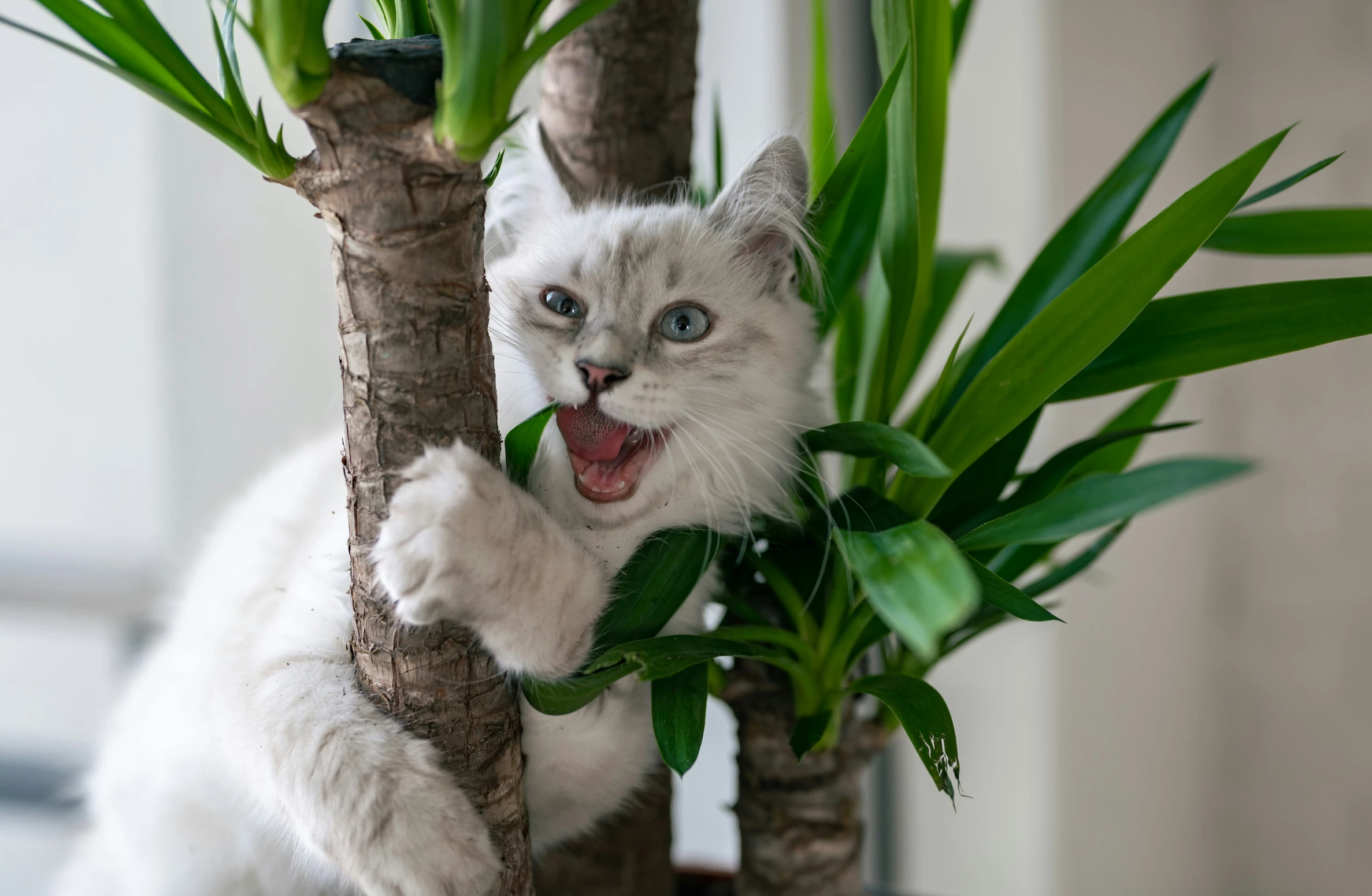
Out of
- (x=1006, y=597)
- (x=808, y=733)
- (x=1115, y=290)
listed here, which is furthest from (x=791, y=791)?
(x=1115, y=290)

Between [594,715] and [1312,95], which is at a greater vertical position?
[1312,95]

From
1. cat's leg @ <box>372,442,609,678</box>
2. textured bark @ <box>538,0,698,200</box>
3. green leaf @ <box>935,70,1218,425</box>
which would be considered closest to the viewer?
cat's leg @ <box>372,442,609,678</box>

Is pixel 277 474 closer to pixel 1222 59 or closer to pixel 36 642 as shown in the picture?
pixel 36 642

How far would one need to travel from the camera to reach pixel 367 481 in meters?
0.69

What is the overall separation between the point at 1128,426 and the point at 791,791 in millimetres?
580

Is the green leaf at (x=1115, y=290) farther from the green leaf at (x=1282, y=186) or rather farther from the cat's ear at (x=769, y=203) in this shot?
the cat's ear at (x=769, y=203)

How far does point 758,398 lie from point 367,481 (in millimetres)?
395

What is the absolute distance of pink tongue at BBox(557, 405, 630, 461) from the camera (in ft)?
2.80

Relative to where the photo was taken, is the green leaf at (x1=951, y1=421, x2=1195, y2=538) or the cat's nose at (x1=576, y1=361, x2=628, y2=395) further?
the green leaf at (x1=951, y1=421, x2=1195, y2=538)

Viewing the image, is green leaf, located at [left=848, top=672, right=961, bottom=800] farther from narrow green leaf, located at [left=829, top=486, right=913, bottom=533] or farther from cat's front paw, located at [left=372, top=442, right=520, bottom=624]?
cat's front paw, located at [left=372, top=442, right=520, bottom=624]

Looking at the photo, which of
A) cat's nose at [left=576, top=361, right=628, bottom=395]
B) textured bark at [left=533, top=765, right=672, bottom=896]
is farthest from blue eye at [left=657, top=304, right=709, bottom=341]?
textured bark at [left=533, top=765, right=672, bottom=896]

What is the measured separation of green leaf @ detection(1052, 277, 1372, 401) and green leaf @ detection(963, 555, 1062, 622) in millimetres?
232

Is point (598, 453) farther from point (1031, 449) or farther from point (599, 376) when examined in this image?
point (1031, 449)

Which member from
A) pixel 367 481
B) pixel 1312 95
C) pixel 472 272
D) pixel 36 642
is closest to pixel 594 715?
pixel 367 481
